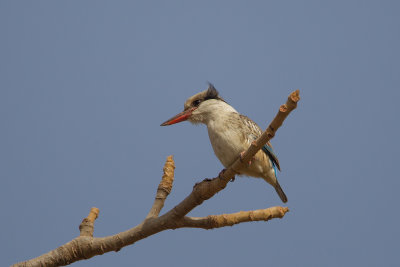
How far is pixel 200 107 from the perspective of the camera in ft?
14.4

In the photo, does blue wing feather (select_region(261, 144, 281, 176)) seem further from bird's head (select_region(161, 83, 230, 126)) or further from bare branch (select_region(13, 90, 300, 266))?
bare branch (select_region(13, 90, 300, 266))

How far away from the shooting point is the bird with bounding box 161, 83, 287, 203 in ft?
13.2

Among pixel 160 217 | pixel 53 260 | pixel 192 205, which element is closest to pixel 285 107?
pixel 192 205

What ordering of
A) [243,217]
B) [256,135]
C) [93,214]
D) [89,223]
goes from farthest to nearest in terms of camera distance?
[256,135]
[93,214]
[89,223]
[243,217]

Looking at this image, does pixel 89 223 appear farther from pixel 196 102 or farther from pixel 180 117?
pixel 196 102

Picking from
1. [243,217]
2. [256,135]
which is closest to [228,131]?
[256,135]

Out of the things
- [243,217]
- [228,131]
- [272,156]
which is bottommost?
[243,217]

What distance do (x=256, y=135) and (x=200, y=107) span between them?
2.04 ft

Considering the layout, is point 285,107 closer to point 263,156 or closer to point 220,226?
point 220,226

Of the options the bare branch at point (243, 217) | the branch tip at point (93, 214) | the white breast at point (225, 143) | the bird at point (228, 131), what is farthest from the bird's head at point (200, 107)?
the bare branch at point (243, 217)

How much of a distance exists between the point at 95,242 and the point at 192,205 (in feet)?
2.40

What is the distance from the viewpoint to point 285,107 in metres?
2.53

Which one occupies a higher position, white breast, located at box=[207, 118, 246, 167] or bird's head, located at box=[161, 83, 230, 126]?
bird's head, located at box=[161, 83, 230, 126]

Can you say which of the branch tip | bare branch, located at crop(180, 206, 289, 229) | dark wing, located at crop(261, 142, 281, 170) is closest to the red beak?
dark wing, located at crop(261, 142, 281, 170)
